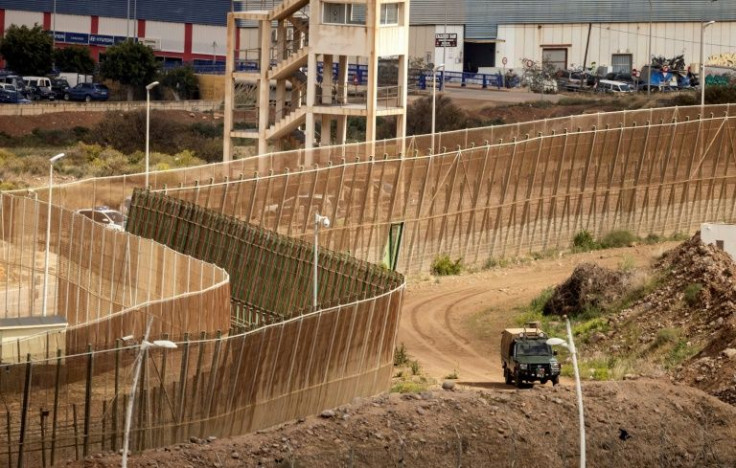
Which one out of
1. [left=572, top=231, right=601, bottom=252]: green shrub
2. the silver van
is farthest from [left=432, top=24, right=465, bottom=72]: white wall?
[left=572, top=231, right=601, bottom=252]: green shrub

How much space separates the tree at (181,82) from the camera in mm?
125688

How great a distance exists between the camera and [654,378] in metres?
42.5

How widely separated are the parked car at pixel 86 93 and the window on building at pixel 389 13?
53.9 meters

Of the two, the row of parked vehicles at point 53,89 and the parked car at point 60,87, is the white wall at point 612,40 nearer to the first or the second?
the row of parked vehicles at point 53,89

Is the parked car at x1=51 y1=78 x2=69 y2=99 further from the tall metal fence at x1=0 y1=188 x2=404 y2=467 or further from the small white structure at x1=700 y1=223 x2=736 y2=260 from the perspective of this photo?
the small white structure at x1=700 y1=223 x2=736 y2=260

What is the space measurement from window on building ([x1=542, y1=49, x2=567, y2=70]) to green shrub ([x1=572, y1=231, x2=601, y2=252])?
57548mm

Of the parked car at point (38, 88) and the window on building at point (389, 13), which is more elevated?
the window on building at point (389, 13)

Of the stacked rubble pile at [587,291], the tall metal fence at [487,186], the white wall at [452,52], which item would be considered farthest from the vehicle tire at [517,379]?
the white wall at [452,52]

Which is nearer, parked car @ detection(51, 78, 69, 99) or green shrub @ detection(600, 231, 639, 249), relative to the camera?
green shrub @ detection(600, 231, 639, 249)

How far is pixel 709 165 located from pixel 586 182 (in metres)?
5.51

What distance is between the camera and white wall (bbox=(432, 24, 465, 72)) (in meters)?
123

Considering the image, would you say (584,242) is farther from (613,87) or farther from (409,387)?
(613,87)

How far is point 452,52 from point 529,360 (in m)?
83.4

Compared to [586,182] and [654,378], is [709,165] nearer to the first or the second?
[586,182]
